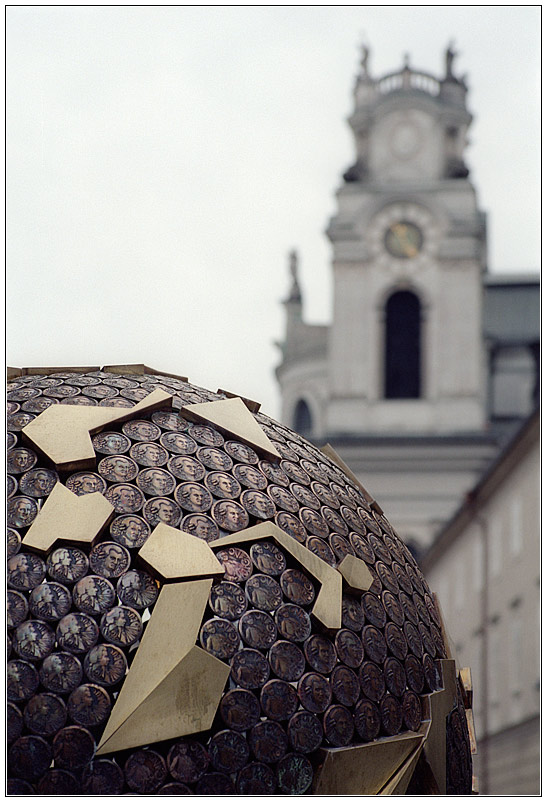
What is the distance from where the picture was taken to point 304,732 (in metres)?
1.83

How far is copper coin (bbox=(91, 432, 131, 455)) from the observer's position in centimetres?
198

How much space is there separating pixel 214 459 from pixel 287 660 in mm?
344

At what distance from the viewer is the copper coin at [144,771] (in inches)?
68.5

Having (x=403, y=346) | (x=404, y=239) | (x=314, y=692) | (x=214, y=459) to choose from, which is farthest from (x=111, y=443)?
(x=404, y=239)

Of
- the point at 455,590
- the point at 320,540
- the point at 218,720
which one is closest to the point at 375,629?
the point at 320,540

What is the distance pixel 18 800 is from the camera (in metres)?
1.78

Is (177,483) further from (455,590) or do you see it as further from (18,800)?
(455,590)

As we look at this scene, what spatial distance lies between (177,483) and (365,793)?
53 centimetres

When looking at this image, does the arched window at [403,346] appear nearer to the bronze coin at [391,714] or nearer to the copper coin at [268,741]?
the bronze coin at [391,714]

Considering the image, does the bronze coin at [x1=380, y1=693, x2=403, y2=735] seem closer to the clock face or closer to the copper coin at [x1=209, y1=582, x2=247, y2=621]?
the copper coin at [x1=209, y1=582, x2=247, y2=621]

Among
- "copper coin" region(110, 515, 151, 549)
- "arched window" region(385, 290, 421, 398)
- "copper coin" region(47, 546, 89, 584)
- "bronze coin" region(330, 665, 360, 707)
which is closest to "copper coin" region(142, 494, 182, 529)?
"copper coin" region(110, 515, 151, 549)

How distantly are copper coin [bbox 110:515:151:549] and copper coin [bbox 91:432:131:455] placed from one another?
0.13 meters

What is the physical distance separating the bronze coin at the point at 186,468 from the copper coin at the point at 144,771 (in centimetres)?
42

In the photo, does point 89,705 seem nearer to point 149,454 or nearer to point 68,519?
point 68,519
